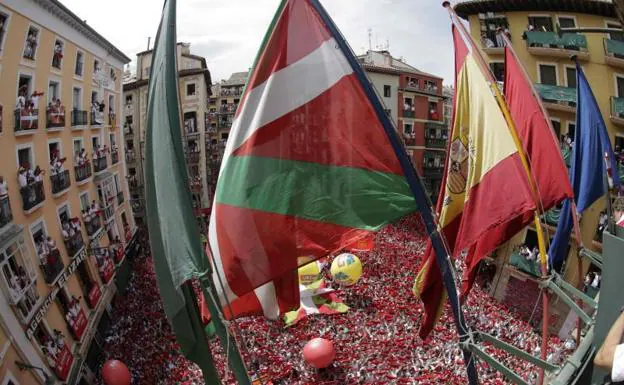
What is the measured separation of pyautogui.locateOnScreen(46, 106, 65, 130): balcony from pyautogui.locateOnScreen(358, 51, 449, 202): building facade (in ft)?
87.0

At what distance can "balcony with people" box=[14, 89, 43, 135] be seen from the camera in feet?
43.1

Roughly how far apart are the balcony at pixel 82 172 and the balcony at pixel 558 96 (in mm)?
20158

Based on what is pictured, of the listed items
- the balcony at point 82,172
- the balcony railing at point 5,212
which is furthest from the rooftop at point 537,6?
the balcony railing at point 5,212

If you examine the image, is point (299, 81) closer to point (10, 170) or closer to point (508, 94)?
point (508, 94)

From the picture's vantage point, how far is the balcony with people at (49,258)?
44.3 feet

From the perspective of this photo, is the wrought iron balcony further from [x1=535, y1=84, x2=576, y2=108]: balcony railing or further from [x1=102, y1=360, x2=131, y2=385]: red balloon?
[x1=102, y1=360, x2=131, y2=385]: red balloon

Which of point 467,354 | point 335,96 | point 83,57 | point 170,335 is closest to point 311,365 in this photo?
point 170,335

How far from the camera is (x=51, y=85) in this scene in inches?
633

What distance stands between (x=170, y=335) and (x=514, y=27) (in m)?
20.8

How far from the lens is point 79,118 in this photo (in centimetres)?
1844

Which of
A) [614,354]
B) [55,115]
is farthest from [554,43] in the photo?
[55,115]

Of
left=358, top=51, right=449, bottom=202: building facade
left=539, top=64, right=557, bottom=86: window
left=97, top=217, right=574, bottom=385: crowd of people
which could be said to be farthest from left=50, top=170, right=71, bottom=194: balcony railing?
left=358, top=51, right=449, bottom=202: building facade

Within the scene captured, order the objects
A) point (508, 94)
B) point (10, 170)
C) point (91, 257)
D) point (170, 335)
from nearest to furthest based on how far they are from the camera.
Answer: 1. point (508, 94)
2. point (10, 170)
3. point (170, 335)
4. point (91, 257)

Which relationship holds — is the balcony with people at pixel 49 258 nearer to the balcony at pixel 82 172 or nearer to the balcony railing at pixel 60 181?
the balcony railing at pixel 60 181
